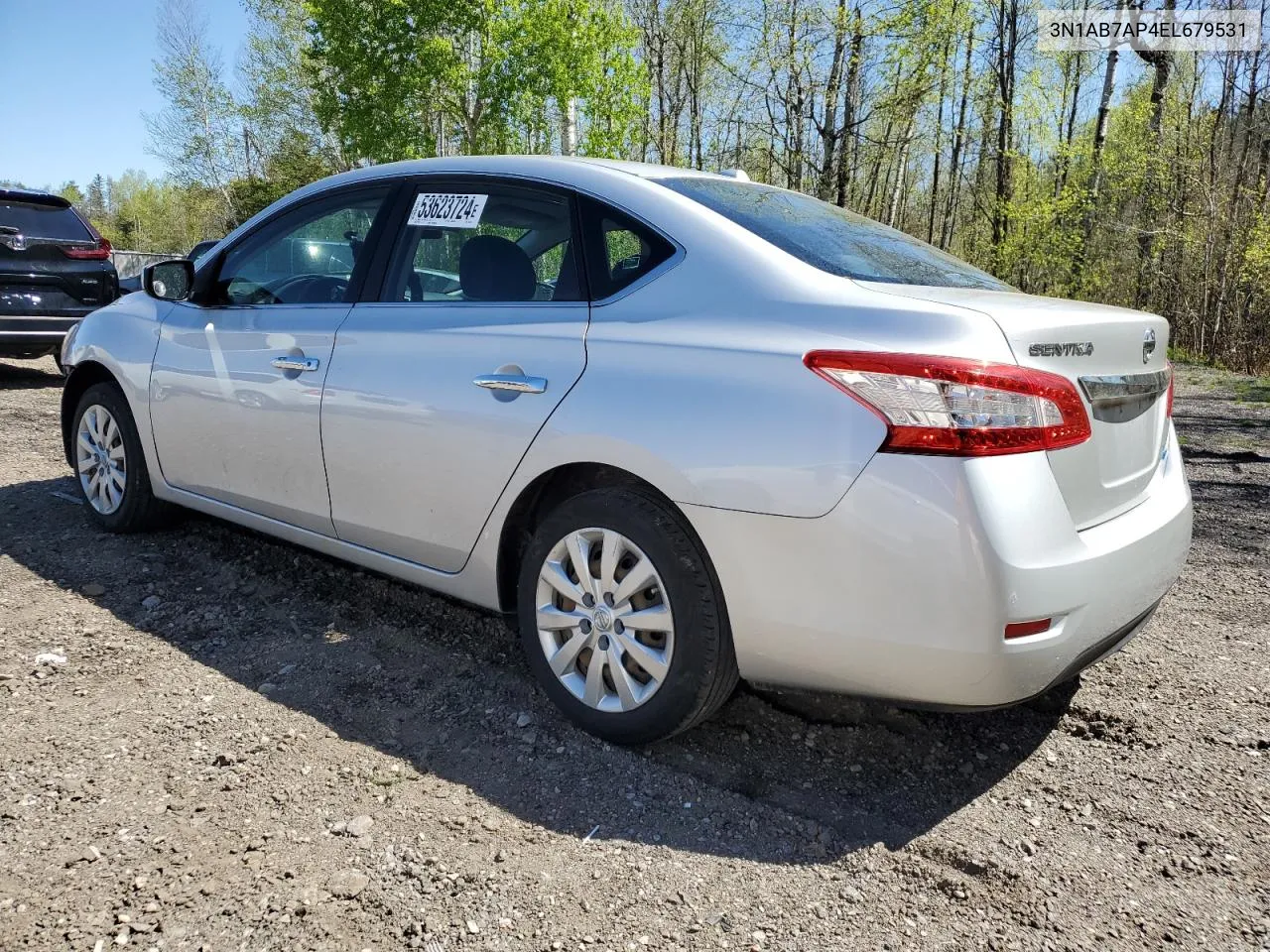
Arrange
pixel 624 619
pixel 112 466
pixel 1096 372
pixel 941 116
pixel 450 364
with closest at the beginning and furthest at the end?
pixel 1096 372 → pixel 624 619 → pixel 450 364 → pixel 112 466 → pixel 941 116

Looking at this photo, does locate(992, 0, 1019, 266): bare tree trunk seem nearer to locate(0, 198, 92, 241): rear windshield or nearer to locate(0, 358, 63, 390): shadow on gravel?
locate(0, 198, 92, 241): rear windshield

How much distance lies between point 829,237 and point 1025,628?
1315 mm

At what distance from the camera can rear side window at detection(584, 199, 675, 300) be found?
2.64m

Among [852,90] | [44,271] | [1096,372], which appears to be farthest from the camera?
[852,90]

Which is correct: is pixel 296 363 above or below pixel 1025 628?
above

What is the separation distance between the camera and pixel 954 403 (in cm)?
204

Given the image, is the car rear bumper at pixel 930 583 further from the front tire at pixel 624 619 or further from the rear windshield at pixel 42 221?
→ the rear windshield at pixel 42 221

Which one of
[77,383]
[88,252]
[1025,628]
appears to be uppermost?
[88,252]

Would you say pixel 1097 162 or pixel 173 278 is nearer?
pixel 173 278

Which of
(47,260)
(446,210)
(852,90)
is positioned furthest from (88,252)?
(852,90)

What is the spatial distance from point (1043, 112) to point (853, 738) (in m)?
21.9

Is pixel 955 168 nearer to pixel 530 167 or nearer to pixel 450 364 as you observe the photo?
pixel 530 167

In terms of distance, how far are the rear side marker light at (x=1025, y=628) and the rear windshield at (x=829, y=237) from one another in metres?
0.97

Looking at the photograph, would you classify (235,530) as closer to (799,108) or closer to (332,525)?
(332,525)
